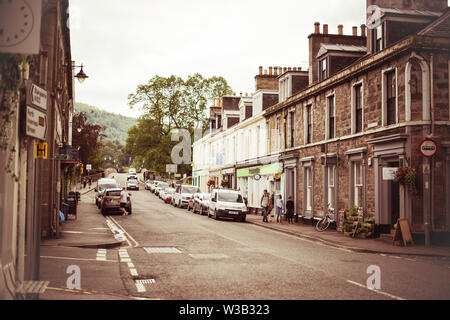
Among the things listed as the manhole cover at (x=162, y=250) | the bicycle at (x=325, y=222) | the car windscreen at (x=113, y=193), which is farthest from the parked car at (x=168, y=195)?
the manhole cover at (x=162, y=250)

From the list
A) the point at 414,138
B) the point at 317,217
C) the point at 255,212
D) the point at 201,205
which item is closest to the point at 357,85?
the point at 414,138

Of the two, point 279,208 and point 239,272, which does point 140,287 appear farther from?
point 279,208

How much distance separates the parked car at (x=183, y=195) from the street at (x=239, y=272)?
25.7 meters

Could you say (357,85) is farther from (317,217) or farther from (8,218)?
(8,218)

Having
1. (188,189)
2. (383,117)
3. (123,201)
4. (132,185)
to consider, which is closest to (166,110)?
(132,185)

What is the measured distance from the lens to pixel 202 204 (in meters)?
37.5

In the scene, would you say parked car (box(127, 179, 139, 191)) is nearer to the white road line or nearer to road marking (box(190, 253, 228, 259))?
road marking (box(190, 253, 228, 259))

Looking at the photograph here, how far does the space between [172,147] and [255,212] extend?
32039mm

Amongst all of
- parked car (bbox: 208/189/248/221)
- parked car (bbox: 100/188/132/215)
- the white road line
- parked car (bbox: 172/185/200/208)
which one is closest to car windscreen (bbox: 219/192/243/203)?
parked car (bbox: 208/189/248/221)

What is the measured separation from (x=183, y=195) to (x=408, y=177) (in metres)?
27.3

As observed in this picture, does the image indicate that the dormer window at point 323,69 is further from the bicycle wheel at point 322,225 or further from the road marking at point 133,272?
the road marking at point 133,272

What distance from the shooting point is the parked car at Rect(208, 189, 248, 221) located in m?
31.9

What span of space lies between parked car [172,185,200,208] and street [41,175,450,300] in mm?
25674
